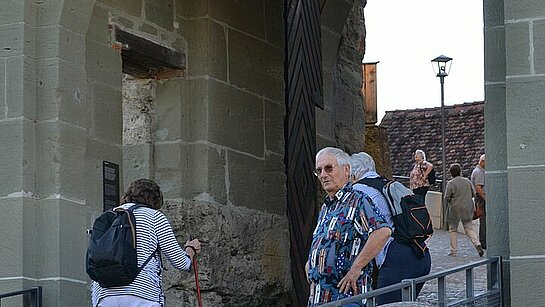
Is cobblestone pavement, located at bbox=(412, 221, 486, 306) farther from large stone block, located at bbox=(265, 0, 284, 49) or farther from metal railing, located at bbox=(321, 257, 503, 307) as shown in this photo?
metal railing, located at bbox=(321, 257, 503, 307)

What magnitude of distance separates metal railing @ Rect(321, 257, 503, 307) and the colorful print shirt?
0.49m

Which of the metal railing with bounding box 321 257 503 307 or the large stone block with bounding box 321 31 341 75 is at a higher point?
the large stone block with bounding box 321 31 341 75

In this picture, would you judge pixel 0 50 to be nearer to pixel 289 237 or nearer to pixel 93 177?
pixel 93 177

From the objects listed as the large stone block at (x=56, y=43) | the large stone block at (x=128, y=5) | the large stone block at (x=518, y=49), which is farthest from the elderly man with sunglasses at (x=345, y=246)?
the large stone block at (x=128, y=5)

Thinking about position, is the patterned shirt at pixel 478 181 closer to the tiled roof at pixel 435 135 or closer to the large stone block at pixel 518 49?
the large stone block at pixel 518 49

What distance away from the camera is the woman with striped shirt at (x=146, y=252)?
7305 millimetres

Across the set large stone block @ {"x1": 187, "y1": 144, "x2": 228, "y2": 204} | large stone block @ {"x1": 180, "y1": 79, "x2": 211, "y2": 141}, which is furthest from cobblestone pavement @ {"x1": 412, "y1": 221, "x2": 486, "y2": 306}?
large stone block @ {"x1": 180, "y1": 79, "x2": 211, "y2": 141}

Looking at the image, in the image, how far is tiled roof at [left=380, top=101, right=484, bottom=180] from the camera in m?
34.7

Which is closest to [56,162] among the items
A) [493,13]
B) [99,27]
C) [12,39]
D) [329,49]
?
[12,39]

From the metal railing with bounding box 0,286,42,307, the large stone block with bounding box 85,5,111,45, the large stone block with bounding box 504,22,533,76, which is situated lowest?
the metal railing with bounding box 0,286,42,307

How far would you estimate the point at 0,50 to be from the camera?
849 centimetres

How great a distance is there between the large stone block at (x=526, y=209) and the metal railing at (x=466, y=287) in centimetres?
21

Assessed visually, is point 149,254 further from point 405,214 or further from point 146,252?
point 405,214

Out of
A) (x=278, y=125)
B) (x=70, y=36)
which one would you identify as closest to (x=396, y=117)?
(x=278, y=125)
